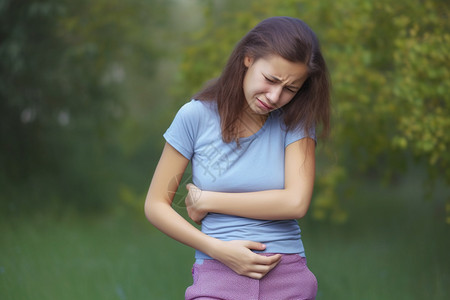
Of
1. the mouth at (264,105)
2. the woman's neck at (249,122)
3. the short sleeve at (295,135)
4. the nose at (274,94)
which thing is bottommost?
the short sleeve at (295,135)

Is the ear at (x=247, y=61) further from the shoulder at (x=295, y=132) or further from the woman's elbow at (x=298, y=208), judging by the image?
the woman's elbow at (x=298, y=208)

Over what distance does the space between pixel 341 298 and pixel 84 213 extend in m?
5.82

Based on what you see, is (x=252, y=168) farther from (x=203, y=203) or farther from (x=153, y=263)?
(x=153, y=263)

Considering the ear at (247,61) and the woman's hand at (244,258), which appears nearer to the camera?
the woman's hand at (244,258)

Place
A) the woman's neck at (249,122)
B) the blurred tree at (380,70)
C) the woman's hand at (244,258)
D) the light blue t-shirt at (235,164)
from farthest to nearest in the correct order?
1. the blurred tree at (380,70)
2. the woman's neck at (249,122)
3. the light blue t-shirt at (235,164)
4. the woman's hand at (244,258)

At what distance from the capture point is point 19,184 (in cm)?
821

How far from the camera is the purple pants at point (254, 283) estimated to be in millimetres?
2064

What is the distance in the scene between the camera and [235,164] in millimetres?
2180

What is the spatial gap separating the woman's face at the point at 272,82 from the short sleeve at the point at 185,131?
0.71 feet

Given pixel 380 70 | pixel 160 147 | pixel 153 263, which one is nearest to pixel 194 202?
pixel 153 263

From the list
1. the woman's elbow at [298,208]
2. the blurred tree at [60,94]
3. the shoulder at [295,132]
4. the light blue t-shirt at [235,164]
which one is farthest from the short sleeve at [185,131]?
the blurred tree at [60,94]

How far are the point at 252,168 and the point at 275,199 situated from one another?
0.15 meters

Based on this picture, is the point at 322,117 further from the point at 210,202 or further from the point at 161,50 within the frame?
the point at 161,50

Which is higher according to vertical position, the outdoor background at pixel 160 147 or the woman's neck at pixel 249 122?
the woman's neck at pixel 249 122
